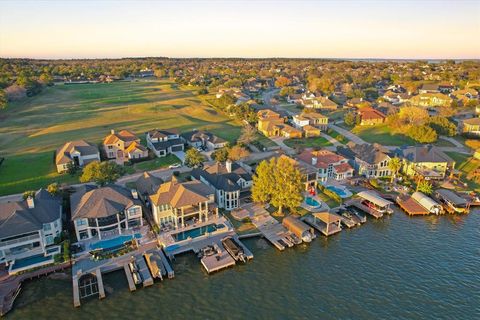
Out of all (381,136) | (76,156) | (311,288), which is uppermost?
(76,156)

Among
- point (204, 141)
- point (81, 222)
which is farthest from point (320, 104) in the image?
point (81, 222)

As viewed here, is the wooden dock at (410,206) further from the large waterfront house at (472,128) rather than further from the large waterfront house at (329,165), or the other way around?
the large waterfront house at (472,128)

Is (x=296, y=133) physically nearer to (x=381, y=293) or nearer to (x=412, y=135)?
(x=412, y=135)

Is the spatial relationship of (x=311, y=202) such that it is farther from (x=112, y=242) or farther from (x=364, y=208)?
(x=112, y=242)

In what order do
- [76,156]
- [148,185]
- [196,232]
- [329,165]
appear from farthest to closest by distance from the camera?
[76,156] < [329,165] < [148,185] < [196,232]

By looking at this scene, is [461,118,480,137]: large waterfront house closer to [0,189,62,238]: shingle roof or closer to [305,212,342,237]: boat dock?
[305,212,342,237]: boat dock

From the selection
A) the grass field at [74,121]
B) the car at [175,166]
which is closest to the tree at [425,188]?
the car at [175,166]

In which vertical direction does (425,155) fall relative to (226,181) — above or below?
above

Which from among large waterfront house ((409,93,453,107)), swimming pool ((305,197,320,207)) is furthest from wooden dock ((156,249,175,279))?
large waterfront house ((409,93,453,107))
